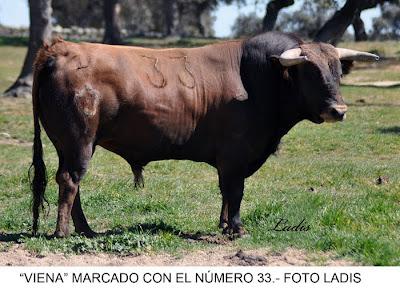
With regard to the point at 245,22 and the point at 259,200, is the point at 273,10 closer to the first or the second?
the point at 259,200

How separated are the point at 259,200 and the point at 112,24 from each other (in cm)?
3312

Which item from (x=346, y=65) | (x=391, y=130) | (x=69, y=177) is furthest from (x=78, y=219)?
(x=391, y=130)

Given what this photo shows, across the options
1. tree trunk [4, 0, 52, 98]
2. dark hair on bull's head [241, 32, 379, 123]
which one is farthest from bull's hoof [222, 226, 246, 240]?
tree trunk [4, 0, 52, 98]

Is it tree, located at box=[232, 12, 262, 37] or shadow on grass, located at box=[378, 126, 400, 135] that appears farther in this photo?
tree, located at box=[232, 12, 262, 37]

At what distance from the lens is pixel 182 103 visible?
353 inches

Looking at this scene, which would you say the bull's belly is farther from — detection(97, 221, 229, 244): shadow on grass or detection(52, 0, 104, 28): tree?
detection(52, 0, 104, 28): tree

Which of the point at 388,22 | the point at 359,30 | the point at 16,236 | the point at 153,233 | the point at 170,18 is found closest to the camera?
the point at 153,233

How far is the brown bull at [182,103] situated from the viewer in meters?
8.53

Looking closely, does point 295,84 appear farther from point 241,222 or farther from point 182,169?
point 182,169

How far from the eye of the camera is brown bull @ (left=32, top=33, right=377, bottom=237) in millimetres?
8531

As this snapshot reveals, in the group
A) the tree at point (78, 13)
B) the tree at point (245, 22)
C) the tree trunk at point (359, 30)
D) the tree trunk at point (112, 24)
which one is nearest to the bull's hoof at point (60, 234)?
the tree trunk at point (112, 24)

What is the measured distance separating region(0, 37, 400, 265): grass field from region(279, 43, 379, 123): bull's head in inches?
48.3

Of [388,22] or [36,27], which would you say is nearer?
[36,27]

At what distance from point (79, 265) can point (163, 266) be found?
2.61 feet
